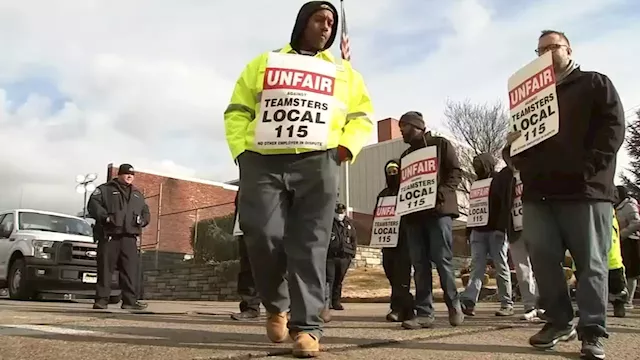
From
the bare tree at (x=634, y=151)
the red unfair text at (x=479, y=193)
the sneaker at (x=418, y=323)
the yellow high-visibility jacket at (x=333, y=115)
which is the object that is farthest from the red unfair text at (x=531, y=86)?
the bare tree at (x=634, y=151)

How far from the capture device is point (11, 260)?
14016mm

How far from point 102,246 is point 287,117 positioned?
212 inches

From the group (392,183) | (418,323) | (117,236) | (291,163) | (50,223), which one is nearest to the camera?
(291,163)

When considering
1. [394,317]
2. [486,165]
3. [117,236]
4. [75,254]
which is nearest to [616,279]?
[486,165]

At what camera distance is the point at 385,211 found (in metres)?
8.00

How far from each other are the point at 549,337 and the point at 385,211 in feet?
12.8

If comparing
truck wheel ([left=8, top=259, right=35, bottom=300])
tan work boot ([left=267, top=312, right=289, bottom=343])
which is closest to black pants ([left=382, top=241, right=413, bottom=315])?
tan work boot ([left=267, top=312, right=289, bottom=343])

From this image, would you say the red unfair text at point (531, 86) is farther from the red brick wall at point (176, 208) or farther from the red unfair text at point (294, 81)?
the red brick wall at point (176, 208)

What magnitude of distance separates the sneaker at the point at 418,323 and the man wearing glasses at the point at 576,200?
4.74 ft

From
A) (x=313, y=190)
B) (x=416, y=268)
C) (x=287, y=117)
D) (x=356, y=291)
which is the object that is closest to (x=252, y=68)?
(x=287, y=117)

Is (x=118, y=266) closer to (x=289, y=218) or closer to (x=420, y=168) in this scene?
(x=420, y=168)

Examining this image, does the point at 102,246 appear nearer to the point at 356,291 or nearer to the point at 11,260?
the point at 11,260

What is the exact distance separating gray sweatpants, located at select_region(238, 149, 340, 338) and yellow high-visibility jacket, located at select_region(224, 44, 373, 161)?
0.08 metres

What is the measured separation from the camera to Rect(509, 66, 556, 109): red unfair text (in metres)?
4.31
